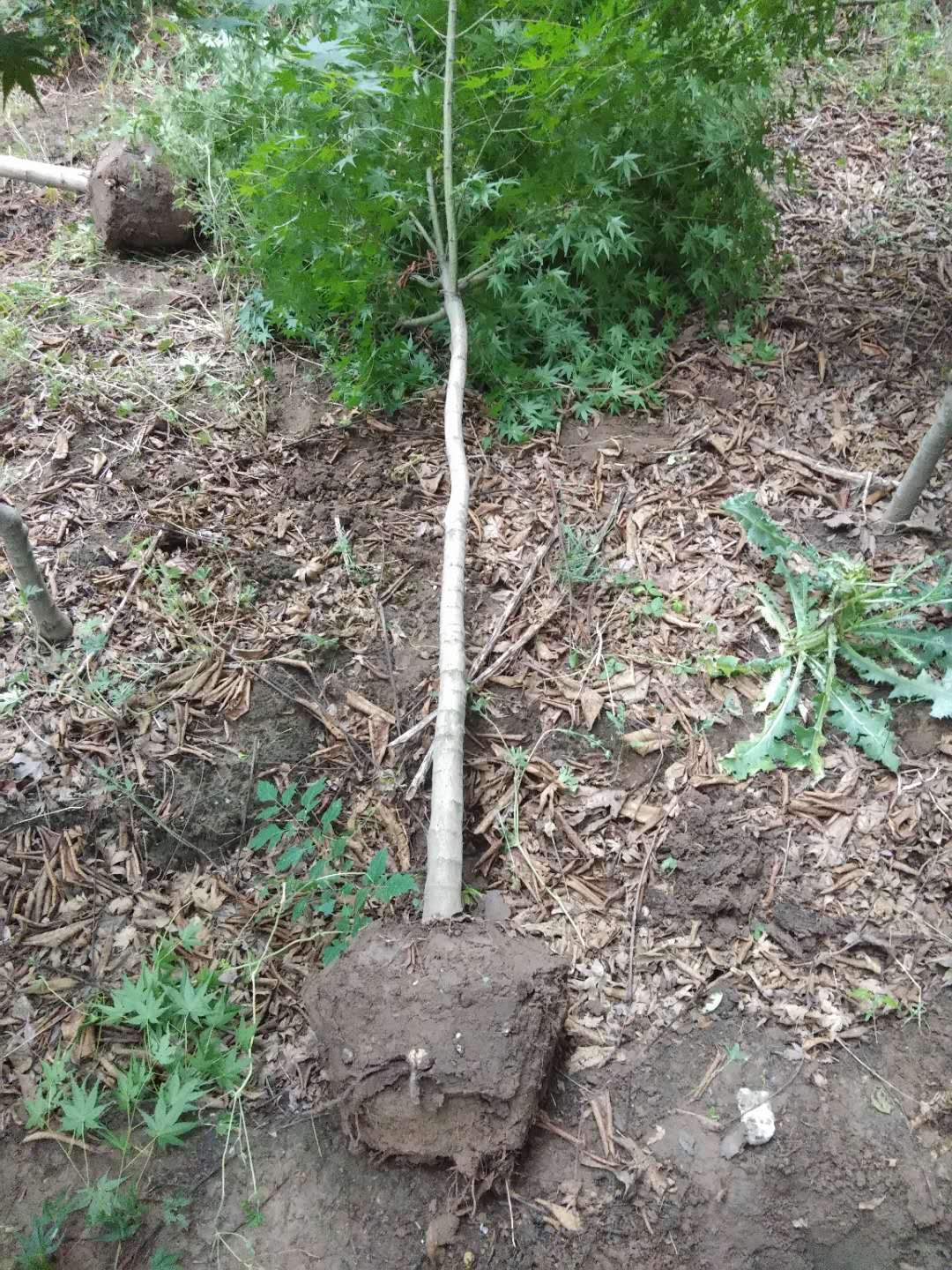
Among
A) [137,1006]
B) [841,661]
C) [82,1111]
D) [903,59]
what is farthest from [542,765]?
[903,59]

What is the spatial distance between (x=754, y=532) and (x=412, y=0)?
2.47 metres

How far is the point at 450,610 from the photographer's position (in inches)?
116

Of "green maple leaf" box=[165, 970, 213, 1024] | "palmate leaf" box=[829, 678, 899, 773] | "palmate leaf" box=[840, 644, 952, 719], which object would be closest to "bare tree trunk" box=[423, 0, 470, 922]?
"green maple leaf" box=[165, 970, 213, 1024]

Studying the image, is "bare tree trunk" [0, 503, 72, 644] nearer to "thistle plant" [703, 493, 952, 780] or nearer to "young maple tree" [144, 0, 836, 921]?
"young maple tree" [144, 0, 836, 921]

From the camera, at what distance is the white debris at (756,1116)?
2070 mm

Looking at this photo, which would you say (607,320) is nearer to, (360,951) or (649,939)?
(649,939)

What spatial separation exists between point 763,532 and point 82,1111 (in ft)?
9.15

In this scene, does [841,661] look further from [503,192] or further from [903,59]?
[903,59]

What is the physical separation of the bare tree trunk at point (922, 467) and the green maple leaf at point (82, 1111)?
3222 millimetres

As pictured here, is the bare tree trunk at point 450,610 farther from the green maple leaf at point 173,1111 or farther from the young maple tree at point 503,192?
the green maple leaf at point 173,1111

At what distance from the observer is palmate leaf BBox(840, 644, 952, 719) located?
276cm

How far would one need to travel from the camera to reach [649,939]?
2455mm

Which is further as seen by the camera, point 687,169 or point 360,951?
point 687,169

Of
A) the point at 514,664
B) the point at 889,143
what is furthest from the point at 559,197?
the point at 889,143
